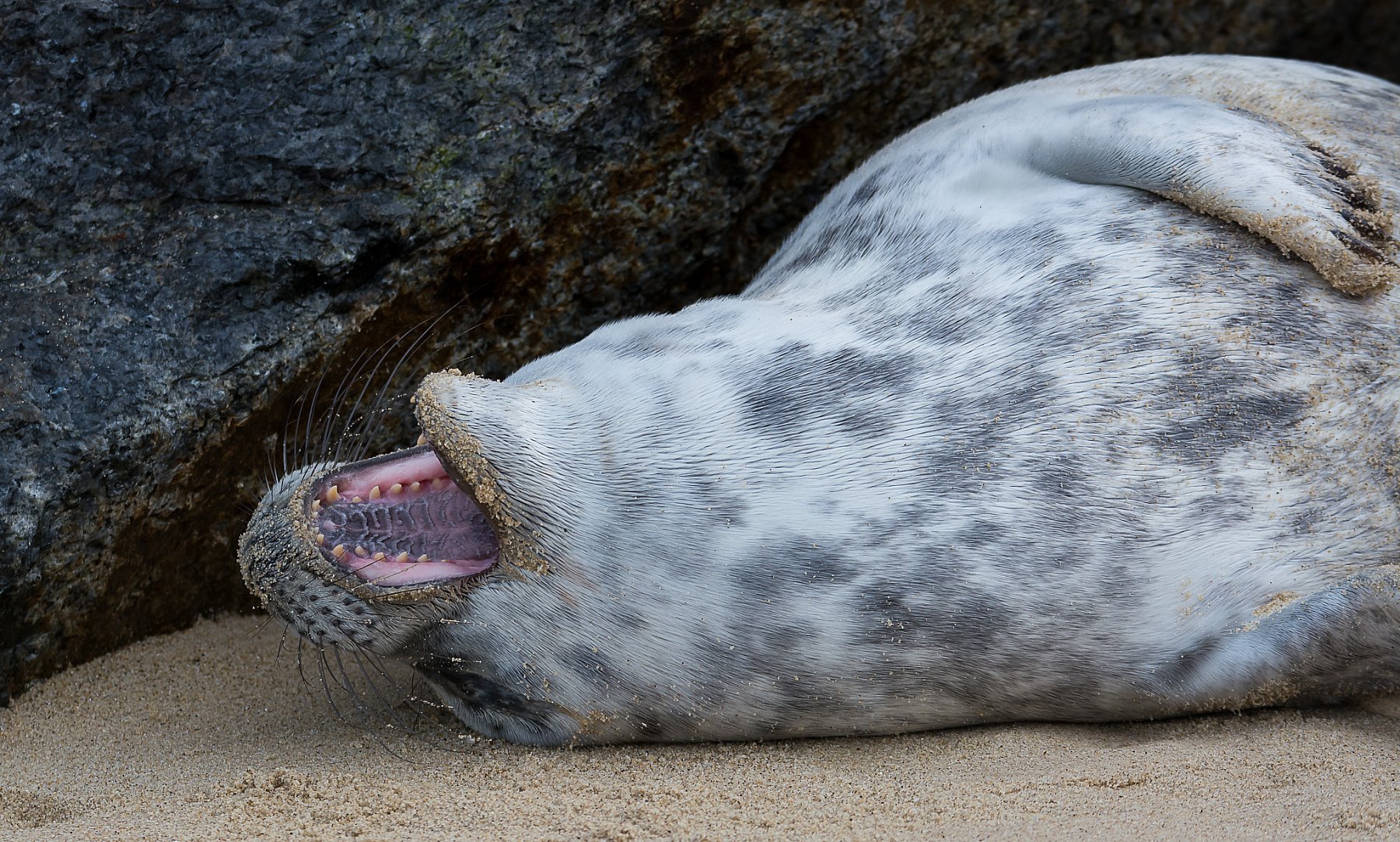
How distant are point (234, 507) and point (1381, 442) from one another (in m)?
2.58

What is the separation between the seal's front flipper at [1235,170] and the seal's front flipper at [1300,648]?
2.10ft

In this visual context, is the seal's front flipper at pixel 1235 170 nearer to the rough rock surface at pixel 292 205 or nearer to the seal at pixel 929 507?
the seal at pixel 929 507

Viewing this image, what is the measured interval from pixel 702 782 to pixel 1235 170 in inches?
65.5

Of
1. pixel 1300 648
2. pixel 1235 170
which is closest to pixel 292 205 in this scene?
pixel 1235 170

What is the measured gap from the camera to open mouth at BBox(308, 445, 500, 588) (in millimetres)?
2641

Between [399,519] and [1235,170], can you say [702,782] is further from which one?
[1235,170]

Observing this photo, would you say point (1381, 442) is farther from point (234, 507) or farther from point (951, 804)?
point (234, 507)

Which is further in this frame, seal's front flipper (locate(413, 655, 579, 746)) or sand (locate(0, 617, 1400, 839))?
seal's front flipper (locate(413, 655, 579, 746))

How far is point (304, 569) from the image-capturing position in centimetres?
262

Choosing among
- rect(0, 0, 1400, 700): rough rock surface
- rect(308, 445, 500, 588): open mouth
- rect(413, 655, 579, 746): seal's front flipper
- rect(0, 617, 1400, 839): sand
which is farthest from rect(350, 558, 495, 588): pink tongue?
rect(0, 0, 1400, 700): rough rock surface

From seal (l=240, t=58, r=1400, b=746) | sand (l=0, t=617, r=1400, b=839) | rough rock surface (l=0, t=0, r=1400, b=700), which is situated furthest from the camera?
rough rock surface (l=0, t=0, r=1400, b=700)

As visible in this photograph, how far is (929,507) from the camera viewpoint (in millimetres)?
2561

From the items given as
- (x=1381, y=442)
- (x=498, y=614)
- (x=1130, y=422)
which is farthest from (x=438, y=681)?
(x=1381, y=442)

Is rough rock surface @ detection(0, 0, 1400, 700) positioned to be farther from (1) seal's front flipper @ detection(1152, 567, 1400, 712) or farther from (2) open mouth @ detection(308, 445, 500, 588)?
(1) seal's front flipper @ detection(1152, 567, 1400, 712)
